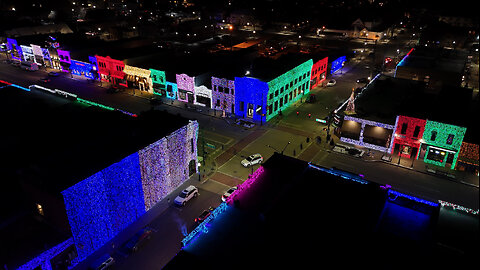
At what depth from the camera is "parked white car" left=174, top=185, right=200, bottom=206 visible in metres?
39.8

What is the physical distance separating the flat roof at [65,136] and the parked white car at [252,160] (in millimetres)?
10386

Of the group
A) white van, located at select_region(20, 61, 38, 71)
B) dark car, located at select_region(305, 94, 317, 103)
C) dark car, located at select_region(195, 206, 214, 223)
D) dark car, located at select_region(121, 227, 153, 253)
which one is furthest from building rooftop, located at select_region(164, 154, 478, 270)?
white van, located at select_region(20, 61, 38, 71)

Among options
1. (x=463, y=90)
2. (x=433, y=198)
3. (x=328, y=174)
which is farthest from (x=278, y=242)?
(x=463, y=90)

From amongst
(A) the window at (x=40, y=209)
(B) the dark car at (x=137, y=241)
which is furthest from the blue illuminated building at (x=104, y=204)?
(A) the window at (x=40, y=209)

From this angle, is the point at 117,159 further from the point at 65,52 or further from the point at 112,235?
the point at 65,52

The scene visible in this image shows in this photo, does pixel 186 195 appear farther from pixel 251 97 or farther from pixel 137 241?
pixel 251 97

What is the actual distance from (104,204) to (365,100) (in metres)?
46.9

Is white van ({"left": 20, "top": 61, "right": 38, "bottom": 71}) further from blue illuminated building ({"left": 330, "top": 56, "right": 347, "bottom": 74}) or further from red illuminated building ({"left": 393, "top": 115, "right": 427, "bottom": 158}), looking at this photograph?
red illuminated building ({"left": 393, "top": 115, "right": 427, "bottom": 158})

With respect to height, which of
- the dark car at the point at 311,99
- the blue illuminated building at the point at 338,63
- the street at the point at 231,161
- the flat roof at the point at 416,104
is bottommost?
the street at the point at 231,161

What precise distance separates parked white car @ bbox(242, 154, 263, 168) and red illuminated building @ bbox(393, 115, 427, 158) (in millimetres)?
20766

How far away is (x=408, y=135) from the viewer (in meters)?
50.8

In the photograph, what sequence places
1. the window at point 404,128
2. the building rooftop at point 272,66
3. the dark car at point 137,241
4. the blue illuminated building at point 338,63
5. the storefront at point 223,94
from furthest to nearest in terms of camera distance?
1. the blue illuminated building at point 338,63
2. the storefront at point 223,94
3. the building rooftop at point 272,66
4. the window at point 404,128
5. the dark car at point 137,241

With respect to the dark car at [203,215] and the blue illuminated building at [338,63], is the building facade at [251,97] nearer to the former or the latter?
the dark car at [203,215]

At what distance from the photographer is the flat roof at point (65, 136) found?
33.4 metres
